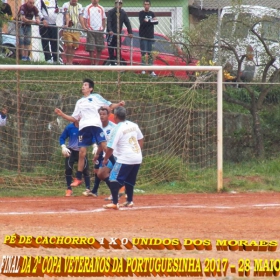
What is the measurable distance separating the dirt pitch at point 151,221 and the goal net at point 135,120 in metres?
1.53

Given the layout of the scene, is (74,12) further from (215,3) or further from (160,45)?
(215,3)

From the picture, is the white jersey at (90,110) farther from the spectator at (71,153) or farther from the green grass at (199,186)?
the green grass at (199,186)

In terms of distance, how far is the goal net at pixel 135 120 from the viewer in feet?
57.4

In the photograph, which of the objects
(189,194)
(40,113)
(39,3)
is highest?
(39,3)

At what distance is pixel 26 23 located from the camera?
18391 mm

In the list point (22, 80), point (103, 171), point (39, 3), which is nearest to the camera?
point (103, 171)

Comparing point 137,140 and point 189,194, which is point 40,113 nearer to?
point 189,194

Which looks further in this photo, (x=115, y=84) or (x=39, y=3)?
(x=39, y=3)

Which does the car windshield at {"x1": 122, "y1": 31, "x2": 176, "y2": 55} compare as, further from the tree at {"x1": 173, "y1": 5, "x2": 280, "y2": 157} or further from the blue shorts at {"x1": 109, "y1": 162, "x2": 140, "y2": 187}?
the blue shorts at {"x1": 109, "y1": 162, "x2": 140, "y2": 187}

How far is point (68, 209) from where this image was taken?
1376cm

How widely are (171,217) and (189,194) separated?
437 cm

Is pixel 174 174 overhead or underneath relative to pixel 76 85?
underneath

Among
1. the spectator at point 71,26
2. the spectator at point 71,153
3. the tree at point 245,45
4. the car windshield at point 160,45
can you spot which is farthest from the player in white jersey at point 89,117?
the car windshield at point 160,45

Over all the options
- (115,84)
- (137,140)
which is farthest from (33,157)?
(137,140)
